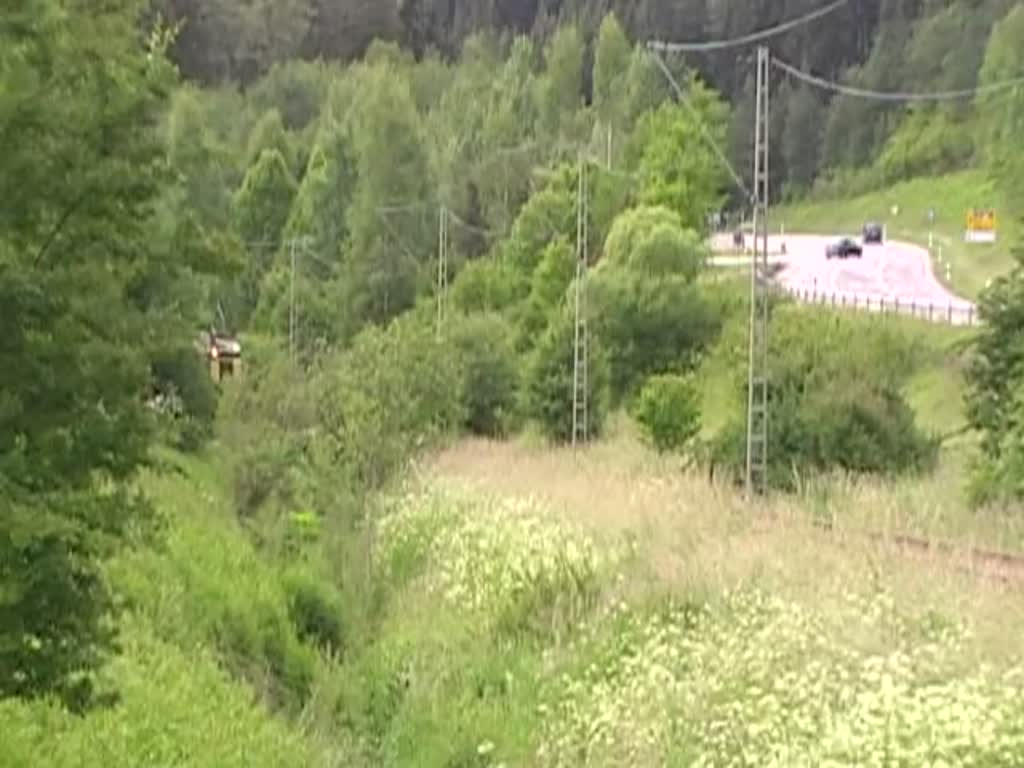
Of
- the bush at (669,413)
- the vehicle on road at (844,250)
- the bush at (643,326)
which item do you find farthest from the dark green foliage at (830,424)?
the vehicle on road at (844,250)

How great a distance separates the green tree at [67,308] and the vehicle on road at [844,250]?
2881 inches

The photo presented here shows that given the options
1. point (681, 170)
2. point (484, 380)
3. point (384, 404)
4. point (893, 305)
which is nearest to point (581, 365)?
point (384, 404)

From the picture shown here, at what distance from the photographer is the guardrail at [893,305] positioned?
60.8m

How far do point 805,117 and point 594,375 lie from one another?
63.1 m

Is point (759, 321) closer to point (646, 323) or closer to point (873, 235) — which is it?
point (646, 323)

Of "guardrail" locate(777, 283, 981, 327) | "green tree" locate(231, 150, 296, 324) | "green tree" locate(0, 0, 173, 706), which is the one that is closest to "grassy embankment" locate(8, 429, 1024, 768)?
"green tree" locate(0, 0, 173, 706)

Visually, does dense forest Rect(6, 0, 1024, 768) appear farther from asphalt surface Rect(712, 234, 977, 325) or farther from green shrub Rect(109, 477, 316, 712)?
asphalt surface Rect(712, 234, 977, 325)

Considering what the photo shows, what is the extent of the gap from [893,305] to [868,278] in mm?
12191

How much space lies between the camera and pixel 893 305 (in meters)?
64.0

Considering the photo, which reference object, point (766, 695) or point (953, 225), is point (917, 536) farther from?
point (953, 225)

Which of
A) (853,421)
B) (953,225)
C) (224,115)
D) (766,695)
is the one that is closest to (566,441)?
(853,421)

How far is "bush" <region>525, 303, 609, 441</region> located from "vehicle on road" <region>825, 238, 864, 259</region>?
36841 mm

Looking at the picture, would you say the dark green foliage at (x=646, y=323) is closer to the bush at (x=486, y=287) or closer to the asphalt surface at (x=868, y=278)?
the asphalt surface at (x=868, y=278)

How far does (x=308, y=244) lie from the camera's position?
82.6m
